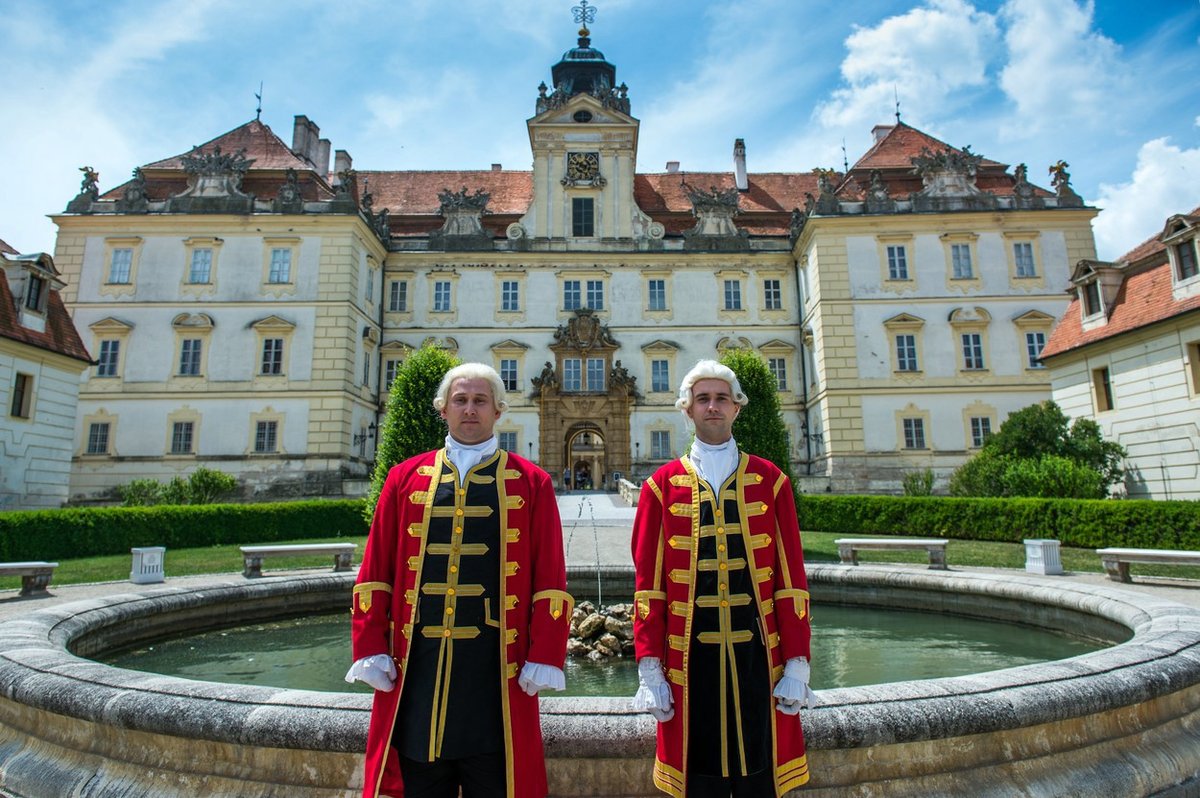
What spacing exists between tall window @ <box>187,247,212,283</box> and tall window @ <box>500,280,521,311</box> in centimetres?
1189

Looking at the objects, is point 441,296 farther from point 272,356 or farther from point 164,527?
point 164,527

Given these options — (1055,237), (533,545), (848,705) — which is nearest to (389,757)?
(533,545)

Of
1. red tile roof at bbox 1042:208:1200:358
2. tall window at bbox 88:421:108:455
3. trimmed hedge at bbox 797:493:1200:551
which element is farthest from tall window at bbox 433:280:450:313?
red tile roof at bbox 1042:208:1200:358

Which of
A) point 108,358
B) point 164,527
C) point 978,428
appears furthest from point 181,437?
point 978,428

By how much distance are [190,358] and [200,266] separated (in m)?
3.85

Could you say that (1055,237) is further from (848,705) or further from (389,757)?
(389,757)

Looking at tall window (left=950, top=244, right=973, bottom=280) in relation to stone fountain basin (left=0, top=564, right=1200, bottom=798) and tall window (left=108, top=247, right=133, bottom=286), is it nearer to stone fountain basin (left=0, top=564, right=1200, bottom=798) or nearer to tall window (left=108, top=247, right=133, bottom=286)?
stone fountain basin (left=0, top=564, right=1200, bottom=798)

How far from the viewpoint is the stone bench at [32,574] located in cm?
953

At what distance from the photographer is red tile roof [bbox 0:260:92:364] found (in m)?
18.9

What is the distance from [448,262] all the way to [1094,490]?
25.1m

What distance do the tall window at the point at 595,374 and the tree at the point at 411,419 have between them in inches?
555

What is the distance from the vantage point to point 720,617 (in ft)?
9.40

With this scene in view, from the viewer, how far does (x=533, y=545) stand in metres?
2.99

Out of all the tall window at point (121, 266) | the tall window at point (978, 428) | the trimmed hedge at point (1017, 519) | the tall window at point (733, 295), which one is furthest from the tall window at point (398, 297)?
the tall window at point (978, 428)
